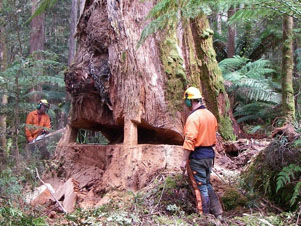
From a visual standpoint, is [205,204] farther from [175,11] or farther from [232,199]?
[175,11]

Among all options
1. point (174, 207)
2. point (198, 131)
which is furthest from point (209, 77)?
point (174, 207)

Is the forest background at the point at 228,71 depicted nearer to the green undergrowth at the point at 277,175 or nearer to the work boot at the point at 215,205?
the green undergrowth at the point at 277,175

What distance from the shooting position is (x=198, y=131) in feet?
16.7

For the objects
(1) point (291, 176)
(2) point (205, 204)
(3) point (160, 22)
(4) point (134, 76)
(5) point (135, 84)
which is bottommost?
(2) point (205, 204)

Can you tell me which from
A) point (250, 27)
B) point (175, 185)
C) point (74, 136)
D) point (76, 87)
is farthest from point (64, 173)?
point (250, 27)

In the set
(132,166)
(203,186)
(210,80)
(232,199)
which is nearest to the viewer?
(203,186)

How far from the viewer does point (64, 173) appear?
24.5 feet

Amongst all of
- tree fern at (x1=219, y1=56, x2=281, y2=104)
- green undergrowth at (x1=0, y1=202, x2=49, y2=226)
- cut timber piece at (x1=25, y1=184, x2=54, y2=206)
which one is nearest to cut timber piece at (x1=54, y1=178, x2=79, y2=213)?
cut timber piece at (x1=25, y1=184, x2=54, y2=206)

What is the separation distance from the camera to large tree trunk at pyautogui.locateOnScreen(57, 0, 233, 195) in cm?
610

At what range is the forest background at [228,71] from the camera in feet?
15.4

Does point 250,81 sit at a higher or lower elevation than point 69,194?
higher

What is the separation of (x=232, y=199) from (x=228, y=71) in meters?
6.46

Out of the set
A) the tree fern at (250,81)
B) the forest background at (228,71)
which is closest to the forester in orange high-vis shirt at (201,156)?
the forest background at (228,71)

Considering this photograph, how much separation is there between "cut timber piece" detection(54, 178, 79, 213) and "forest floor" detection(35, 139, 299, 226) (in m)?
0.37
